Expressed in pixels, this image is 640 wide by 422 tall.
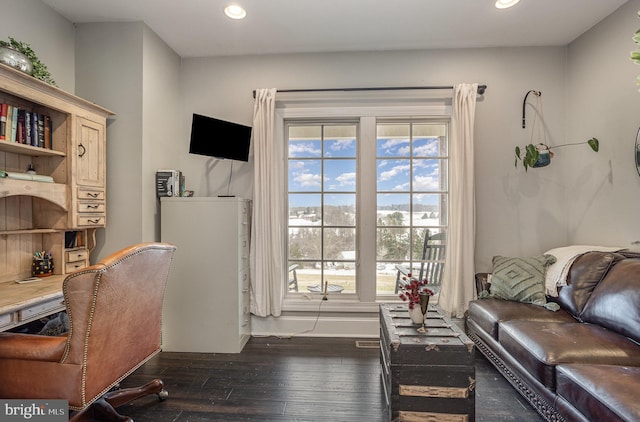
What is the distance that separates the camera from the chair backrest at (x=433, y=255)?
3014 mm

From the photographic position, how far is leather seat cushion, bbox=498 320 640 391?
1.58 metres

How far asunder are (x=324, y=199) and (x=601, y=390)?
7.65 feet

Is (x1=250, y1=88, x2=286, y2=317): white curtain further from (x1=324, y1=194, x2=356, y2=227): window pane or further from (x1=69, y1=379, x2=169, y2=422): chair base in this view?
(x1=69, y1=379, x2=169, y2=422): chair base

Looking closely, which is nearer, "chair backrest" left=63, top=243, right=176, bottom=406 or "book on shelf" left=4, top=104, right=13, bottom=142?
"chair backrest" left=63, top=243, right=176, bottom=406

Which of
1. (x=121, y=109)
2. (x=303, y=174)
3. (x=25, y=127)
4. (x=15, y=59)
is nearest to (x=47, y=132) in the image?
(x=25, y=127)

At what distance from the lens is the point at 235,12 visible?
2.38 meters

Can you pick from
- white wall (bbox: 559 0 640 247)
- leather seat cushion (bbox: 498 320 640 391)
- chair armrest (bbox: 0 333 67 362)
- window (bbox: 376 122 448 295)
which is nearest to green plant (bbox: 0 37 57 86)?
chair armrest (bbox: 0 333 67 362)

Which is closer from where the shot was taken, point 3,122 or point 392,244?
point 3,122

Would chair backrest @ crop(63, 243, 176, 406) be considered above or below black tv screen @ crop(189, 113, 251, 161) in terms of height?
below

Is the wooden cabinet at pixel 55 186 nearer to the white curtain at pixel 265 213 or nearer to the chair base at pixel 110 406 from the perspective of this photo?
the chair base at pixel 110 406

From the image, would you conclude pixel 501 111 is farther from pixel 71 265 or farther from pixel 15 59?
pixel 71 265

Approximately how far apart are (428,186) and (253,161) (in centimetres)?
180

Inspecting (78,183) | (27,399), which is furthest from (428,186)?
(27,399)

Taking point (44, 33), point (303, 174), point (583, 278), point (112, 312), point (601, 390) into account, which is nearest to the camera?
point (601, 390)
